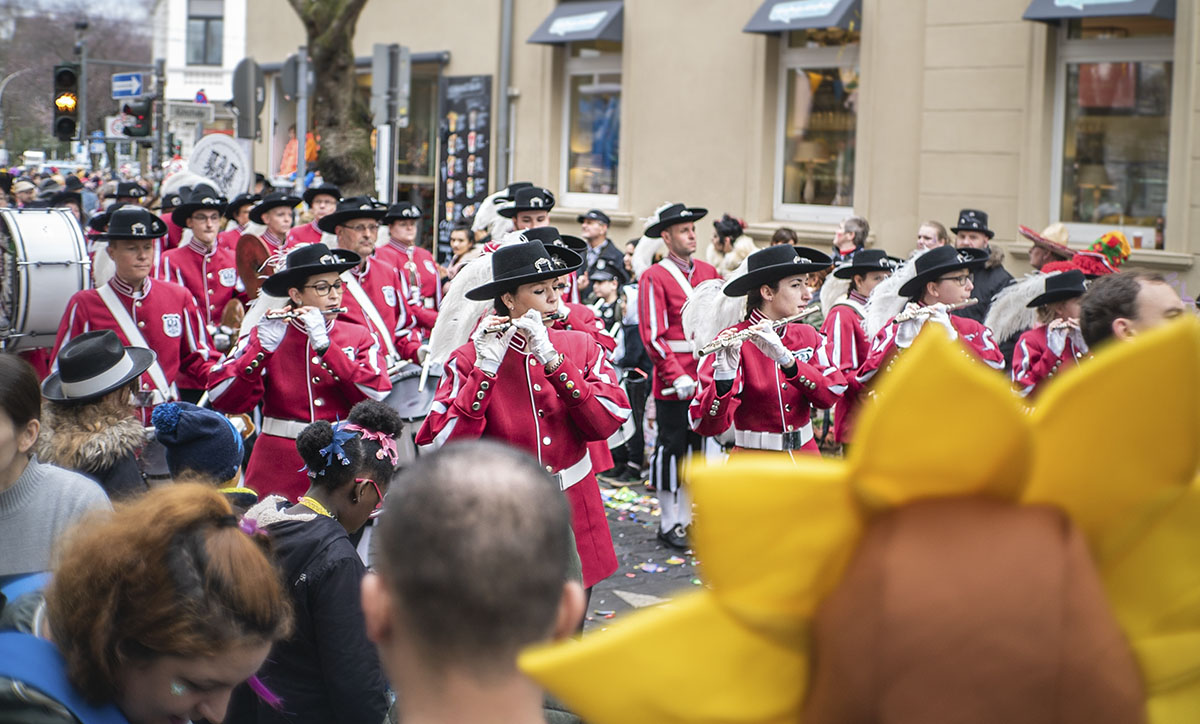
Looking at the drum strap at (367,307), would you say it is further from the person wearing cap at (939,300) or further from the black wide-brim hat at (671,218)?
the person wearing cap at (939,300)

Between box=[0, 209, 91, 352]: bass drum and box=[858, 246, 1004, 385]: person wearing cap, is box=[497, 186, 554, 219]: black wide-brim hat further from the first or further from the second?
box=[858, 246, 1004, 385]: person wearing cap

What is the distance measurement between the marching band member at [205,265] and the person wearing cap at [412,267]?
1.36 meters

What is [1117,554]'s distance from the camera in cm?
144

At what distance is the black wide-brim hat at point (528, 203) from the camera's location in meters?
11.1

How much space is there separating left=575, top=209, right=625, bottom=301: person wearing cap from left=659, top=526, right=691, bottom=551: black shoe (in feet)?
10.2

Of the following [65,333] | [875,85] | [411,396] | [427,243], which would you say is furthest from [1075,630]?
[427,243]

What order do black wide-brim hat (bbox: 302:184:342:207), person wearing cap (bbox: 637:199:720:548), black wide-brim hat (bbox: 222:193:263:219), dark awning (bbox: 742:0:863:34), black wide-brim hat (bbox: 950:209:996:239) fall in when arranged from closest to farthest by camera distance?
person wearing cap (bbox: 637:199:720:548) < black wide-brim hat (bbox: 950:209:996:239) < black wide-brim hat (bbox: 302:184:342:207) < black wide-brim hat (bbox: 222:193:263:219) < dark awning (bbox: 742:0:863:34)

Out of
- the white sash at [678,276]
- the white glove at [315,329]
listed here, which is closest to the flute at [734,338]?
the white glove at [315,329]

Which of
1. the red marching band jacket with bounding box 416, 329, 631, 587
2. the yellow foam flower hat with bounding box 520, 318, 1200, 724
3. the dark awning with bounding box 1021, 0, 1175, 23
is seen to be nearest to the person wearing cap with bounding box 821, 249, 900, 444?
the red marching band jacket with bounding box 416, 329, 631, 587

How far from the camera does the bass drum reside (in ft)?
28.7

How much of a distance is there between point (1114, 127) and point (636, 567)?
822 centimetres

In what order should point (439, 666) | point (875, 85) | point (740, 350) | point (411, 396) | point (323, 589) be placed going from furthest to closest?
point (875, 85) < point (411, 396) < point (740, 350) < point (323, 589) < point (439, 666)

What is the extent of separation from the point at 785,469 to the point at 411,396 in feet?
21.6

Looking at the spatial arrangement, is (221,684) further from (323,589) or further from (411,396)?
(411,396)
